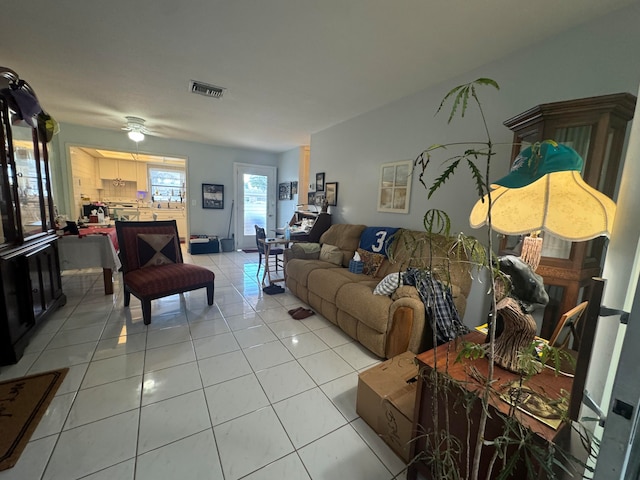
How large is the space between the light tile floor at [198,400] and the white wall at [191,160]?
3195 mm

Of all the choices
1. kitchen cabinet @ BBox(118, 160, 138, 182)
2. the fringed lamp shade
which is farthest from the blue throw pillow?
kitchen cabinet @ BBox(118, 160, 138, 182)

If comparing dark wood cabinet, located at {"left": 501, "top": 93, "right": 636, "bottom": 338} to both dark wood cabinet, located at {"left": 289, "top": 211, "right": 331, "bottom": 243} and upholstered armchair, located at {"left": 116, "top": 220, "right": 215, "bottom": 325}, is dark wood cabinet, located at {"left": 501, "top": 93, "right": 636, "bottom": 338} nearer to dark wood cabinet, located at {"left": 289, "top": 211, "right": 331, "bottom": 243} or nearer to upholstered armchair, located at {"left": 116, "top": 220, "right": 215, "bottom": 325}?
dark wood cabinet, located at {"left": 289, "top": 211, "right": 331, "bottom": 243}

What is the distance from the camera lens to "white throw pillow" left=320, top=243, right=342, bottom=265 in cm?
336

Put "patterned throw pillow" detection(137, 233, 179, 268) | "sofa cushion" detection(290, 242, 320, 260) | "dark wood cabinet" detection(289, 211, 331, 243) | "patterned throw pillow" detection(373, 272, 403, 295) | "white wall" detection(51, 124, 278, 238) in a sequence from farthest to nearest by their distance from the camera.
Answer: "white wall" detection(51, 124, 278, 238)
"dark wood cabinet" detection(289, 211, 331, 243)
"sofa cushion" detection(290, 242, 320, 260)
"patterned throw pillow" detection(137, 233, 179, 268)
"patterned throw pillow" detection(373, 272, 403, 295)

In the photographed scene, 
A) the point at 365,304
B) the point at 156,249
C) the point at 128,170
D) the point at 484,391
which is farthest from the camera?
the point at 128,170

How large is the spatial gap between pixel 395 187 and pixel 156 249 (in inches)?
117

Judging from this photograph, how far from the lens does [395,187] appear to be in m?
3.10

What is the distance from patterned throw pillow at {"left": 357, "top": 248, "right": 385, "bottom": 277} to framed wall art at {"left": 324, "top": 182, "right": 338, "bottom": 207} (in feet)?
4.60

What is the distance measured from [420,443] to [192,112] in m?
4.39

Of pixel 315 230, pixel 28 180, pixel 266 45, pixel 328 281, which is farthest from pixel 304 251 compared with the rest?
pixel 28 180

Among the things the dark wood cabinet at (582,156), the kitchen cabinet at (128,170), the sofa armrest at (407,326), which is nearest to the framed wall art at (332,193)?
the sofa armrest at (407,326)

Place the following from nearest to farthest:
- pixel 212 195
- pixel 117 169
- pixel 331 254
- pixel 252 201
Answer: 1. pixel 331 254
2. pixel 212 195
3. pixel 252 201
4. pixel 117 169

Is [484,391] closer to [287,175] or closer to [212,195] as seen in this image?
[287,175]

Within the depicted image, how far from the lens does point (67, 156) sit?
15.1 ft
